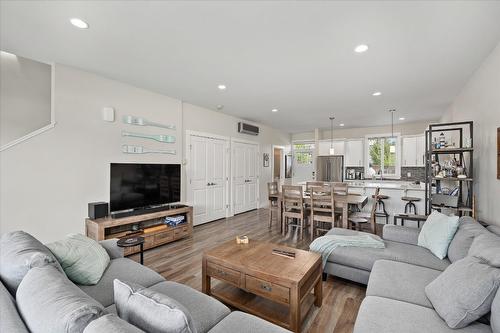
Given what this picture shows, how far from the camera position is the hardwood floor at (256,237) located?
2.01m

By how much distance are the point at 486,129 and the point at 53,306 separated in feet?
14.4

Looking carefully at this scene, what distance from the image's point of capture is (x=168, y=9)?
6.57ft

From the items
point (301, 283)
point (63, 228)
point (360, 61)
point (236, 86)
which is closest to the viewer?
point (301, 283)

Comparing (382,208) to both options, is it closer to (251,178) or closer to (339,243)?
(339,243)

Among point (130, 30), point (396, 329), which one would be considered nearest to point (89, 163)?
point (130, 30)

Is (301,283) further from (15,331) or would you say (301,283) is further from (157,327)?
(15,331)

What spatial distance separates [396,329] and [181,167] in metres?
4.33

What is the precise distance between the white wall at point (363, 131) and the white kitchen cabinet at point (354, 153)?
0.22 m

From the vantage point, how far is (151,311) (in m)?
0.94

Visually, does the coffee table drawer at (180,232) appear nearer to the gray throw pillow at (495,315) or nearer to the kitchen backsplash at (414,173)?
the gray throw pillow at (495,315)

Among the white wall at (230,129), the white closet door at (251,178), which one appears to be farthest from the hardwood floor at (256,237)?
the white wall at (230,129)

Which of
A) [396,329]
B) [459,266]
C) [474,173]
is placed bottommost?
[396,329]

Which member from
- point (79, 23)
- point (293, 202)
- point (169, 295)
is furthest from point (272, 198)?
point (79, 23)

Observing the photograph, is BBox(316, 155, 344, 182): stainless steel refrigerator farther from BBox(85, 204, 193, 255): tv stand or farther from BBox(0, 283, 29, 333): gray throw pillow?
BBox(0, 283, 29, 333): gray throw pillow
